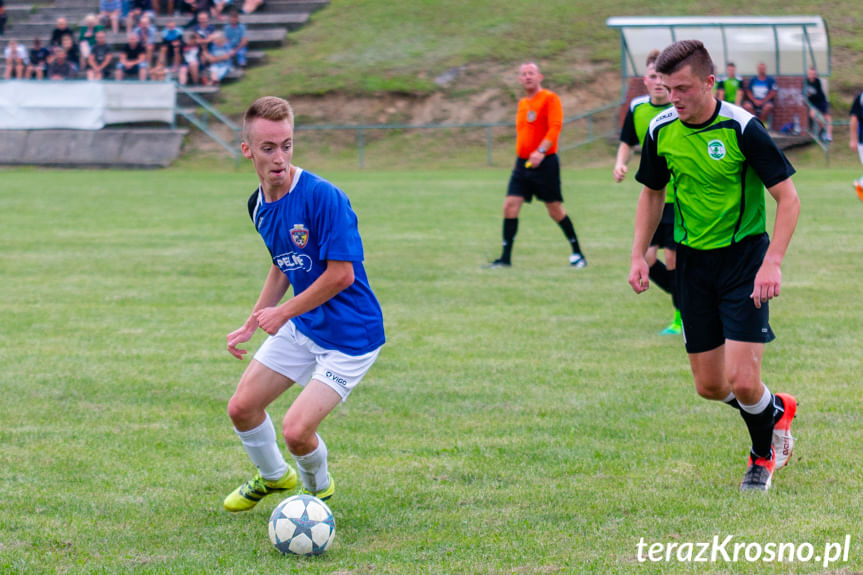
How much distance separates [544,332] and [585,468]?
136 inches

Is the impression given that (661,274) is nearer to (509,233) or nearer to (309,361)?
(509,233)

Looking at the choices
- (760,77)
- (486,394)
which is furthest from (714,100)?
(760,77)

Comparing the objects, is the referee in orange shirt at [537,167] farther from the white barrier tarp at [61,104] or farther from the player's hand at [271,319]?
the white barrier tarp at [61,104]

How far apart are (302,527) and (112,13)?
115 ft

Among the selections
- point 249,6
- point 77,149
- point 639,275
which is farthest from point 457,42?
point 639,275

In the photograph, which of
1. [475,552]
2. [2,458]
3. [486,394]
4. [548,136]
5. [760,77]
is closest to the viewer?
[475,552]

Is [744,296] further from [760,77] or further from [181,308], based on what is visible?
[760,77]

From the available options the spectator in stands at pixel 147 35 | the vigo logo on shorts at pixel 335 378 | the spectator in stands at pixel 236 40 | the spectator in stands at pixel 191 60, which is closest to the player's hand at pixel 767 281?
the vigo logo on shorts at pixel 335 378

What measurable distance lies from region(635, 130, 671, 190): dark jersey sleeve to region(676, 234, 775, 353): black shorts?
1.06ft

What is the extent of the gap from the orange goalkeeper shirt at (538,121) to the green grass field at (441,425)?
4.49 ft

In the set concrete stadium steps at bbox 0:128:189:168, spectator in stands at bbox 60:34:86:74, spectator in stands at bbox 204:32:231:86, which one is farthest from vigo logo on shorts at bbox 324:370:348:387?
spectator in stands at bbox 60:34:86:74

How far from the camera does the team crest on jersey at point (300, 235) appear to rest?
14.5 feet

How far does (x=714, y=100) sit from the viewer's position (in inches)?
187

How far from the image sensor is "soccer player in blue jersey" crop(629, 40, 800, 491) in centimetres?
458
